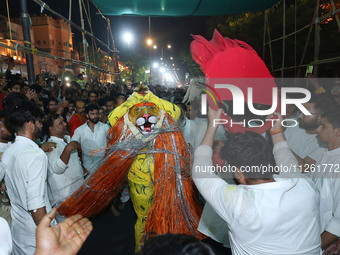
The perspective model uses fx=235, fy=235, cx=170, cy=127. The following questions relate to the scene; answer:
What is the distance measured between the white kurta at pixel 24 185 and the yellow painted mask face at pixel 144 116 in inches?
39.9

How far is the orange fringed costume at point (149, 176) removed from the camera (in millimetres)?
2455

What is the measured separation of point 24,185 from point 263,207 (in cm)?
180

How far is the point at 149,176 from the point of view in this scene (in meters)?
2.63

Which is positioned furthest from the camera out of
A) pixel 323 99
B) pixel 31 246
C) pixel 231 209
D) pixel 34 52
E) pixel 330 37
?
pixel 330 37

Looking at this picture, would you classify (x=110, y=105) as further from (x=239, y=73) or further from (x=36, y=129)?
(x=239, y=73)

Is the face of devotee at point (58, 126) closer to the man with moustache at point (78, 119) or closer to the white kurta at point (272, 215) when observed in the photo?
the man with moustache at point (78, 119)

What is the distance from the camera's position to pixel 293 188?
4.38ft

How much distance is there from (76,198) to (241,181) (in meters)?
1.93

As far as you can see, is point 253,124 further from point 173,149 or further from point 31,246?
point 31,246

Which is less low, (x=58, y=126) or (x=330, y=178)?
(x=58, y=126)

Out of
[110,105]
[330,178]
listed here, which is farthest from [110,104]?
[330,178]

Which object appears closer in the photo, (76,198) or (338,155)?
(338,155)

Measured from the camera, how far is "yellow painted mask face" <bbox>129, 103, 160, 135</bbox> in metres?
2.62

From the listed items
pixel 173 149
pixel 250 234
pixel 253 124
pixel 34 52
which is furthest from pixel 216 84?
pixel 34 52
